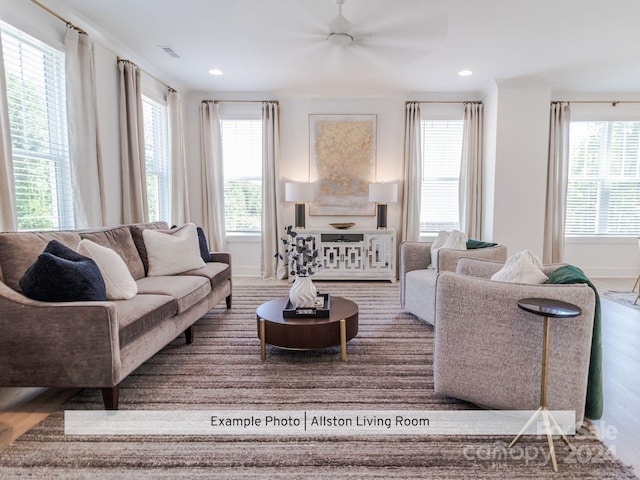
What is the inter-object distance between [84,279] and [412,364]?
210cm

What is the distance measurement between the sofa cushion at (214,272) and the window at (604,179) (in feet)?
16.5

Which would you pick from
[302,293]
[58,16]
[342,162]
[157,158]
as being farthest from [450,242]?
[58,16]

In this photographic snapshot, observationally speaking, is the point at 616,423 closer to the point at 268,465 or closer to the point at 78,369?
the point at 268,465

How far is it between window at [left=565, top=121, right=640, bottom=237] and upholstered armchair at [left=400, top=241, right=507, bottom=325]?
10.4 ft

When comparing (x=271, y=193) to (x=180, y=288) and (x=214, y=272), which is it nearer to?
(x=214, y=272)

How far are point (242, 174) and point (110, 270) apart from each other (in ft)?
10.9

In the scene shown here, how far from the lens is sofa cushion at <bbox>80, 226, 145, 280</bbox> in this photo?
2.72m

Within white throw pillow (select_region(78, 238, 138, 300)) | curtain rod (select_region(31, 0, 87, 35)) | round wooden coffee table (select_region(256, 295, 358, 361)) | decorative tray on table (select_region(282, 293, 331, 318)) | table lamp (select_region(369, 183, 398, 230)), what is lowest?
round wooden coffee table (select_region(256, 295, 358, 361))

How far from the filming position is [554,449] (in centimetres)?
160

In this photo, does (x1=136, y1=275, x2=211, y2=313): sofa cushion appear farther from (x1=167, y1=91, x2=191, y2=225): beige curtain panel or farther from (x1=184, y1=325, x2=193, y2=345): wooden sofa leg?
(x1=167, y1=91, x2=191, y2=225): beige curtain panel

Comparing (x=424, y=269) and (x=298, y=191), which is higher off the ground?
(x=298, y=191)

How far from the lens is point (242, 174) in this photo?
5.39m

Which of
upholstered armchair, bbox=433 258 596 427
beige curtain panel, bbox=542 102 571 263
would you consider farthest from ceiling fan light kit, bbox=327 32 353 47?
beige curtain panel, bbox=542 102 571 263

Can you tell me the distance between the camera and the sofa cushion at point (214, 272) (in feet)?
10.4
